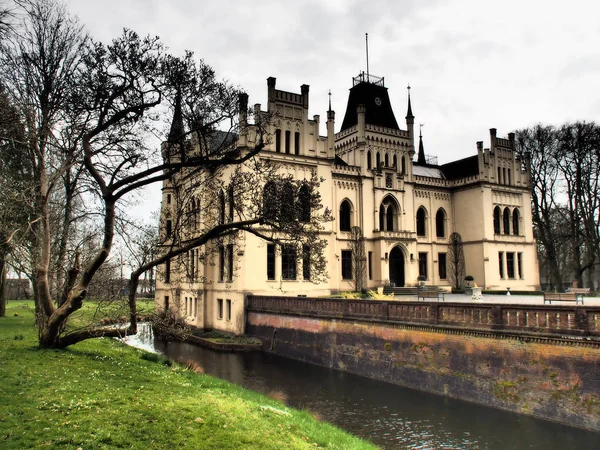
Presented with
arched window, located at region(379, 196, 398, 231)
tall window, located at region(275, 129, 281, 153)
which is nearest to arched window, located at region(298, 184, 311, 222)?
tall window, located at region(275, 129, 281, 153)

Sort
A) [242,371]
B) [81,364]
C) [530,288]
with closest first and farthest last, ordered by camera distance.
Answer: [81,364]
[242,371]
[530,288]

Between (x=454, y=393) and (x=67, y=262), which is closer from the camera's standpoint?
(x=454, y=393)

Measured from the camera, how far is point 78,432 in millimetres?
7000

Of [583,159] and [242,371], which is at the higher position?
[583,159]

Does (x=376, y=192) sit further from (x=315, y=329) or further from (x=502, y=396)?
(x=502, y=396)

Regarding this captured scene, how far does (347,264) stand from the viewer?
37.2 meters

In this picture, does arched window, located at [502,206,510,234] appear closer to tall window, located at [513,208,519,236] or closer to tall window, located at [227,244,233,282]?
tall window, located at [513,208,519,236]

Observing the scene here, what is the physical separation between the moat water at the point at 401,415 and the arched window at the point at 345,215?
16.7m

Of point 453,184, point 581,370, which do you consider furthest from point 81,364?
point 453,184

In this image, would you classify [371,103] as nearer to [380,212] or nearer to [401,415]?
[380,212]

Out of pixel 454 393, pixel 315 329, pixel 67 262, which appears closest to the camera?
pixel 454 393

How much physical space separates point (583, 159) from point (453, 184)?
1040 centimetres

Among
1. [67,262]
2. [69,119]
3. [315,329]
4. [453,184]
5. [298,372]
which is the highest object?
[453,184]

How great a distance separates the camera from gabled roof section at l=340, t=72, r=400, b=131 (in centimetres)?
4269
